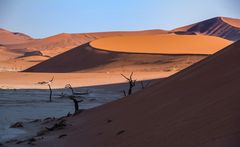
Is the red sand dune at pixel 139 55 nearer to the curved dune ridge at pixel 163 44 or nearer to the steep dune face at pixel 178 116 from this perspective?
the curved dune ridge at pixel 163 44

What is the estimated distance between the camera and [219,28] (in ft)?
529

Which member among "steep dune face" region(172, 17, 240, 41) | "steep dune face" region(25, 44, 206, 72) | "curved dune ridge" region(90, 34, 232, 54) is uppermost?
"steep dune face" region(172, 17, 240, 41)

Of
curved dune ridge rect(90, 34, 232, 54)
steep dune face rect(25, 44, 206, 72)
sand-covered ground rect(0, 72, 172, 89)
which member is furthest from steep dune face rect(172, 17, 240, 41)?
sand-covered ground rect(0, 72, 172, 89)

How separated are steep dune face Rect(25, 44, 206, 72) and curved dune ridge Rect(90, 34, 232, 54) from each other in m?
3.45

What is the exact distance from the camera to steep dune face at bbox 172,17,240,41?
486ft

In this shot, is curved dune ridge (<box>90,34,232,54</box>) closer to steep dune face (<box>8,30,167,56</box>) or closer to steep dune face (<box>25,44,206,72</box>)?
steep dune face (<box>25,44,206,72</box>)

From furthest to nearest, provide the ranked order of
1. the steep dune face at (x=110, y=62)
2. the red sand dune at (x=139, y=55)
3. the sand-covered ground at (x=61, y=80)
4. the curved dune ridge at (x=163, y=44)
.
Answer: the curved dune ridge at (x=163, y=44)
the red sand dune at (x=139, y=55)
the steep dune face at (x=110, y=62)
the sand-covered ground at (x=61, y=80)

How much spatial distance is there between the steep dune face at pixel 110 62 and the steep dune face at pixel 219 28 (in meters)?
70.0

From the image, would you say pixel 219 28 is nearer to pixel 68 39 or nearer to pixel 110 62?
pixel 68 39

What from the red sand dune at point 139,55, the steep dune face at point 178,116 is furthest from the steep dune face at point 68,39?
the steep dune face at point 178,116

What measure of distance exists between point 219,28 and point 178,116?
507ft

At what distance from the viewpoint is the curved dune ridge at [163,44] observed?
253 ft

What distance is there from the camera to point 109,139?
10430 millimetres

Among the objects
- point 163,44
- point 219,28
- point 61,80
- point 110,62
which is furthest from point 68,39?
point 61,80
